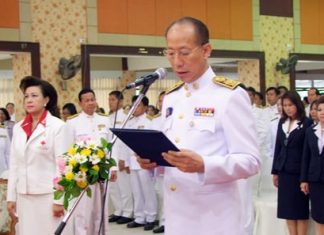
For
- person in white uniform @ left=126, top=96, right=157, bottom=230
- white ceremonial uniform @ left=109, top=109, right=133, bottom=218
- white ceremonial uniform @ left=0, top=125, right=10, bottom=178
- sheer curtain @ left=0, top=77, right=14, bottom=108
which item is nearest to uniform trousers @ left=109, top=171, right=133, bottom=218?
white ceremonial uniform @ left=109, top=109, right=133, bottom=218

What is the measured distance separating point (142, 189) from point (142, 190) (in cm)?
2

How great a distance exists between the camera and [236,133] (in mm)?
2160

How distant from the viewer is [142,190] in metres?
7.32

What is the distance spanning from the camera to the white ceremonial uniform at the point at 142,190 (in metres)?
7.14

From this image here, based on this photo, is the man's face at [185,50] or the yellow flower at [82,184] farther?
the yellow flower at [82,184]

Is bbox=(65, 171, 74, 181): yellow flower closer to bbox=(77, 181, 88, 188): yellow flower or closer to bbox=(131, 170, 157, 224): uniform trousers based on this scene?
bbox=(77, 181, 88, 188): yellow flower

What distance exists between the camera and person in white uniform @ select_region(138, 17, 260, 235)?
7.06 feet

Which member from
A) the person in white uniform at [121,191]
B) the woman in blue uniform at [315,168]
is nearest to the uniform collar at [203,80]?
the woman in blue uniform at [315,168]

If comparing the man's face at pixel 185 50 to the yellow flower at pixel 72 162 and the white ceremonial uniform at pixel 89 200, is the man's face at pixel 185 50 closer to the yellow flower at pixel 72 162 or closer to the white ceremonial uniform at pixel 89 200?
the yellow flower at pixel 72 162

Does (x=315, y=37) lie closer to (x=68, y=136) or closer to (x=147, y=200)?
(x=147, y=200)

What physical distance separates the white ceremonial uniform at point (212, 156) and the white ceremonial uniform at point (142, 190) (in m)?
4.78

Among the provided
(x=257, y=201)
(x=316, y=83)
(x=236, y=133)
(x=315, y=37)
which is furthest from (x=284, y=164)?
(x=316, y=83)

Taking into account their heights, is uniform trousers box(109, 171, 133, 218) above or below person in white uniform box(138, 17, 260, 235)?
below

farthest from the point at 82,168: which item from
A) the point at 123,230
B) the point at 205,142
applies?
the point at 123,230
